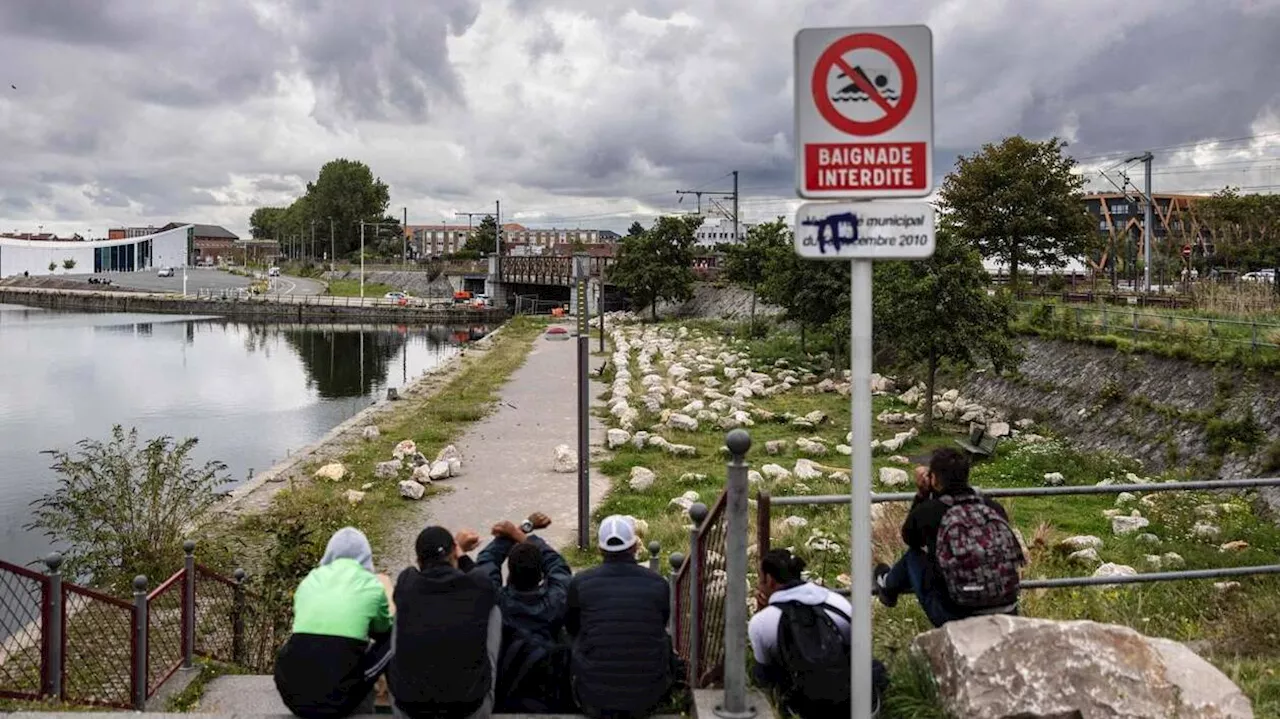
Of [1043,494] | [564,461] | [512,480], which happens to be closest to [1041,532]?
[1043,494]

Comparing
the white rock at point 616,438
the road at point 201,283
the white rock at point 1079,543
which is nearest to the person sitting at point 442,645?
the white rock at point 1079,543

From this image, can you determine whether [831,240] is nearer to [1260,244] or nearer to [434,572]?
[434,572]

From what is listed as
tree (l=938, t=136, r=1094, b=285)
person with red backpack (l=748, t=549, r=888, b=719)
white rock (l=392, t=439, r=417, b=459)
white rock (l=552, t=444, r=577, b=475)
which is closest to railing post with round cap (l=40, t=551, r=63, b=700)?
person with red backpack (l=748, t=549, r=888, b=719)

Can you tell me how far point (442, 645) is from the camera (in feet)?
15.7

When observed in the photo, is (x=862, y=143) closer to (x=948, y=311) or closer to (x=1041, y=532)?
(x=1041, y=532)

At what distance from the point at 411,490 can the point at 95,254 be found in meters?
158

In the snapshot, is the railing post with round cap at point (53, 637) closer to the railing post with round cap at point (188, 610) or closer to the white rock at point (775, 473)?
the railing post with round cap at point (188, 610)

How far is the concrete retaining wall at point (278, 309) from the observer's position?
82.1 m

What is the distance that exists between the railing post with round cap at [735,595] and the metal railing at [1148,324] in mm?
16208

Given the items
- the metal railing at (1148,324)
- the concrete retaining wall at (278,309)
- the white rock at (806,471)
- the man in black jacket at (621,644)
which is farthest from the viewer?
the concrete retaining wall at (278,309)

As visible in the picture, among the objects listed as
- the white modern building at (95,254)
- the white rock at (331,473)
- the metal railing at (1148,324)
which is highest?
the white modern building at (95,254)

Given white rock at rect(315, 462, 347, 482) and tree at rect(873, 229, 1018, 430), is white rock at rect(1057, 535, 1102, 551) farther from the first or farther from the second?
white rock at rect(315, 462, 347, 482)

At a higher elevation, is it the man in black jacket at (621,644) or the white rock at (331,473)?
the man in black jacket at (621,644)

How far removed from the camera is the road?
10669 centimetres
